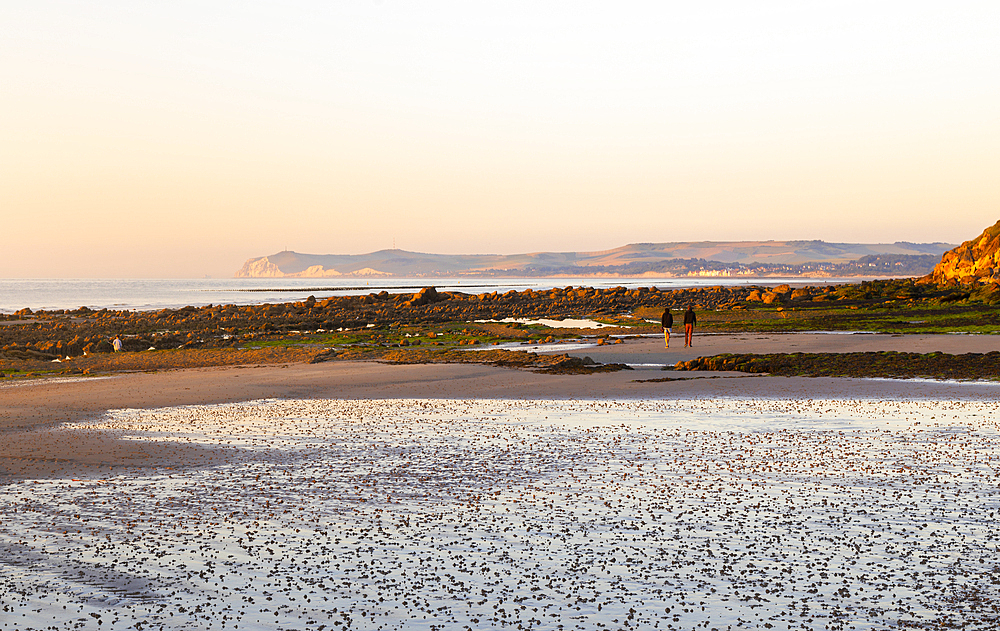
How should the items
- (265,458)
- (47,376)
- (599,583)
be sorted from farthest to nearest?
(47,376) < (265,458) < (599,583)

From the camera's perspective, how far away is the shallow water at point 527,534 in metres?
6.80

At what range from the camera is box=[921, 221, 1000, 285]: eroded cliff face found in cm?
8781

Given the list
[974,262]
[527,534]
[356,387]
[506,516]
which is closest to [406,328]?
[356,387]

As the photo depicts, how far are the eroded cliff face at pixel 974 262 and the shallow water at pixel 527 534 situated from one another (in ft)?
271

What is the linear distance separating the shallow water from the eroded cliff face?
8247 centimetres

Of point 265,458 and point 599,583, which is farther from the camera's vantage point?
point 265,458

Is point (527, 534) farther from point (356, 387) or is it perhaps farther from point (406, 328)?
point (406, 328)

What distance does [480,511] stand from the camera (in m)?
9.78

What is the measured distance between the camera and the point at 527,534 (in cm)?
882

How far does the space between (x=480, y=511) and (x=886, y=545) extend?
4320 mm

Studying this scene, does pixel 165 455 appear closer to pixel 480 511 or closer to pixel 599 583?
pixel 480 511

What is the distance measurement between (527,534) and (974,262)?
332ft

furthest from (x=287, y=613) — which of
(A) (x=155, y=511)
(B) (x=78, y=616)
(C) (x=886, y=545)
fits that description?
(C) (x=886, y=545)

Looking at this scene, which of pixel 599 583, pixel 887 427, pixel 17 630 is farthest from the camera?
pixel 887 427
